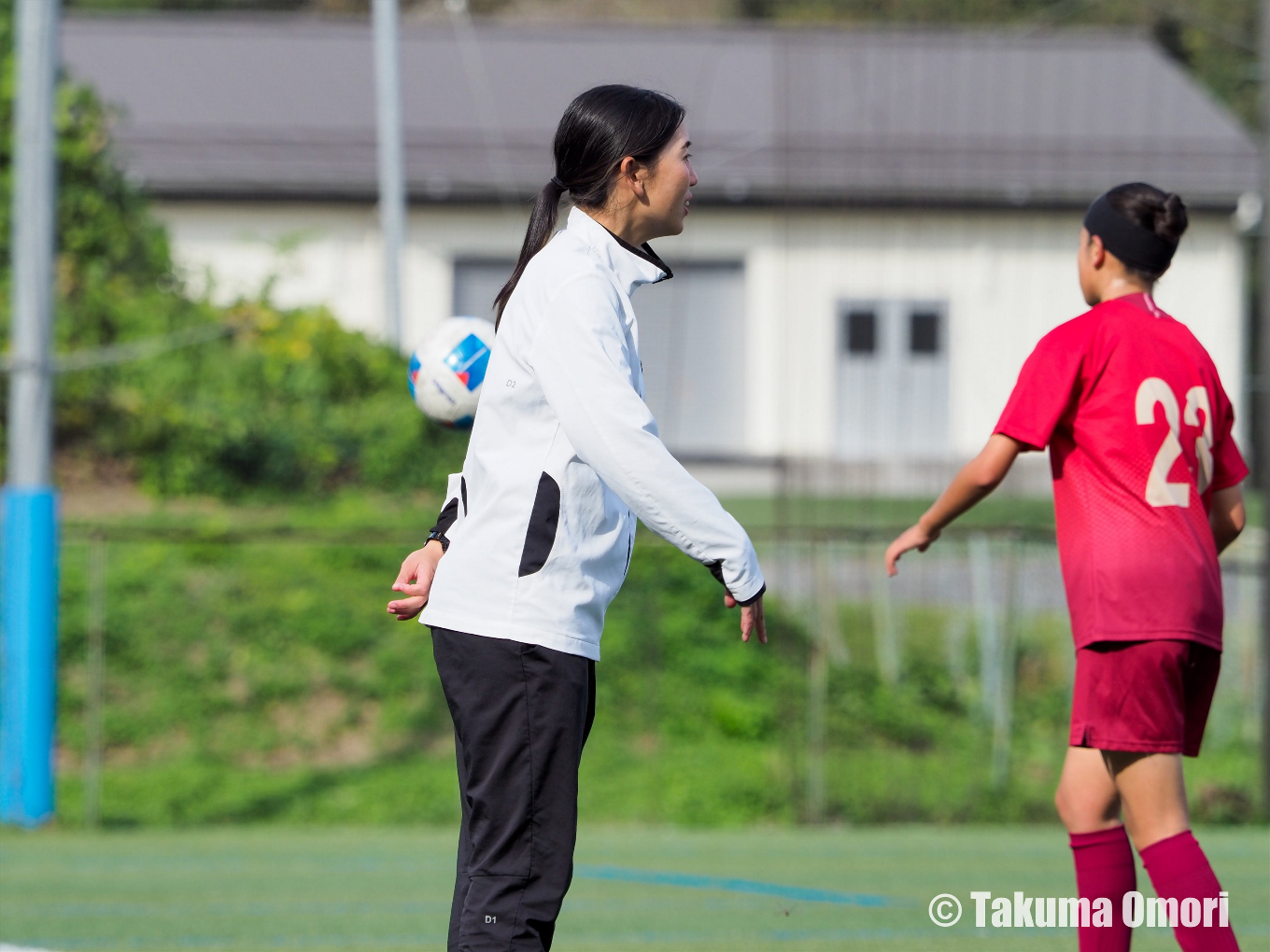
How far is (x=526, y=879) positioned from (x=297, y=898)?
3.72m

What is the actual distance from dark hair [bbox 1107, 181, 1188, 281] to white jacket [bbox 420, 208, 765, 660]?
1.32 m

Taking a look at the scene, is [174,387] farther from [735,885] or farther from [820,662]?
[735,885]

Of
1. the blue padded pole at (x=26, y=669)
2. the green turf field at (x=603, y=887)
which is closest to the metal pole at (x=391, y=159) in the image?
the blue padded pole at (x=26, y=669)

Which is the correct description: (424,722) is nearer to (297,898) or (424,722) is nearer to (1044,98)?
(297,898)

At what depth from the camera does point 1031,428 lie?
329 cm

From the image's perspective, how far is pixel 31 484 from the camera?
27.7 ft

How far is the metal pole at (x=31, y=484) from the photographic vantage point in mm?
8273

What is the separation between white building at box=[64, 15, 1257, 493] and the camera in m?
16.2

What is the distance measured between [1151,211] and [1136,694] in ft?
3.60

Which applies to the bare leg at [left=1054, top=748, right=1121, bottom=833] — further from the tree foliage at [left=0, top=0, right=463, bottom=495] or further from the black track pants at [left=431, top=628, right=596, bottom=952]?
the tree foliage at [left=0, top=0, right=463, bottom=495]

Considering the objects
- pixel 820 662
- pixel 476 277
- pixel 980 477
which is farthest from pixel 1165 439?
pixel 476 277

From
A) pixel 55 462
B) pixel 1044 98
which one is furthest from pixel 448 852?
pixel 1044 98

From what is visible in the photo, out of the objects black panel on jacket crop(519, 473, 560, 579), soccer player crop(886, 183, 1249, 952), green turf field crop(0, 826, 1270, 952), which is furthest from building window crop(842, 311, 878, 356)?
black panel on jacket crop(519, 473, 560, 579)

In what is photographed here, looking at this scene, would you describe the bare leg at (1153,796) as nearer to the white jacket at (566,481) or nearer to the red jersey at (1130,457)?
the red jersey at (1130,457)
